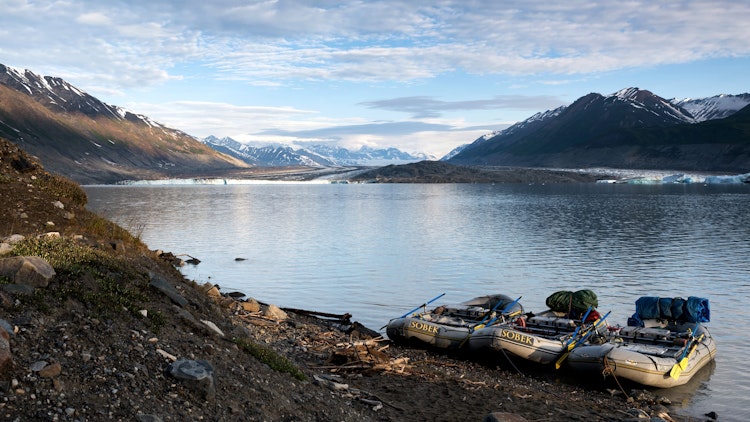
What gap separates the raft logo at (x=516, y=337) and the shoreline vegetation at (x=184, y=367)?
30.4 inches

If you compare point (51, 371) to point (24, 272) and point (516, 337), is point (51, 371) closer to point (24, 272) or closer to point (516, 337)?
point (24, 272)

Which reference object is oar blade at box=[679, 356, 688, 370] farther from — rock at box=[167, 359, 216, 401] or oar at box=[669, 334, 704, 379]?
rock at box=[167, 359, 216, 401]

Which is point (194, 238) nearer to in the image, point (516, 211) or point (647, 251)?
point (647, 251)

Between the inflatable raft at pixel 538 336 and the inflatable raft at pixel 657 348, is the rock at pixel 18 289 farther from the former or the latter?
the inflatable raft at pixel 657 348

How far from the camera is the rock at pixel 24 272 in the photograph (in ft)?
34.4

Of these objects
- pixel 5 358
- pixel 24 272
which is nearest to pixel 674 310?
pixel 24 272

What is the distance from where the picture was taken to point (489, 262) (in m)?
41.5

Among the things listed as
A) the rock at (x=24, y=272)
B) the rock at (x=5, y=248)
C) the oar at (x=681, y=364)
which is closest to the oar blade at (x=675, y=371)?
the oar at (x=681, y=364)

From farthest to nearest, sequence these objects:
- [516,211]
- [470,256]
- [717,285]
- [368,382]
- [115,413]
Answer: [516,211]
[470,256]
[717,285]
[368,382]
[115,413]

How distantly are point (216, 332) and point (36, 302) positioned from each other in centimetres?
354

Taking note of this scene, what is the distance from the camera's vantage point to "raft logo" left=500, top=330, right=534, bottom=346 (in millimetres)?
19156

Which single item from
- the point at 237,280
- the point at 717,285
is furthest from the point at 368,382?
the point at 717,285

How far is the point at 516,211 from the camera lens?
85.2m

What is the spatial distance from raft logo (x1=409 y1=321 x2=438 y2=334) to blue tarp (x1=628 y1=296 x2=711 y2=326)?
311 inches
